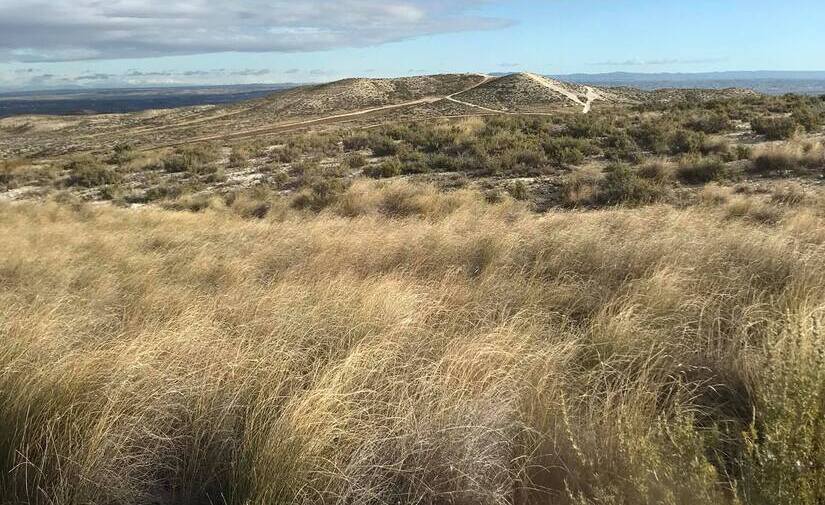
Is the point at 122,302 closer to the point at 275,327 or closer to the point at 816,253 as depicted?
the point at 275,327

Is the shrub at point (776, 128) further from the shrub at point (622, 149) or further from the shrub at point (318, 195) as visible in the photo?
the shrub at point (318, 195)

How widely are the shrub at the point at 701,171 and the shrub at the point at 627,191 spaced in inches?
59.9

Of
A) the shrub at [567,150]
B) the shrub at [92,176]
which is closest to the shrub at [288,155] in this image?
the shrub at [92,176]

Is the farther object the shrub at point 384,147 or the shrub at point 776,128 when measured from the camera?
the shrub at point 384,147

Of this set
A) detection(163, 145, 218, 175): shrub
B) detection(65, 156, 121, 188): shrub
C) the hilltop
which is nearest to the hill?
the hilltop

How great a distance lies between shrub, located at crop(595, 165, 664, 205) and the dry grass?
6.25 meters

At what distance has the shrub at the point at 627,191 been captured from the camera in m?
12.4

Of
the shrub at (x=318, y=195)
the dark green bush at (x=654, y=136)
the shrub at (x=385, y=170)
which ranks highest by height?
the dark green bush at (x=654, y=136)

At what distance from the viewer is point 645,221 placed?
820cm

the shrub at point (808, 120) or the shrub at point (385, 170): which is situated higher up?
the shrub at point (808, 120)

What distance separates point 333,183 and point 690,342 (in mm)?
13455

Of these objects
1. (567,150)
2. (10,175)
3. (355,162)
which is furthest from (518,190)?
(10,175)

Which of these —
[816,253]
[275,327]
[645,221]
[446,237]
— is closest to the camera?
[275,327]

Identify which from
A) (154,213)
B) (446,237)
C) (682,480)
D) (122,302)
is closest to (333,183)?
(154,213)
